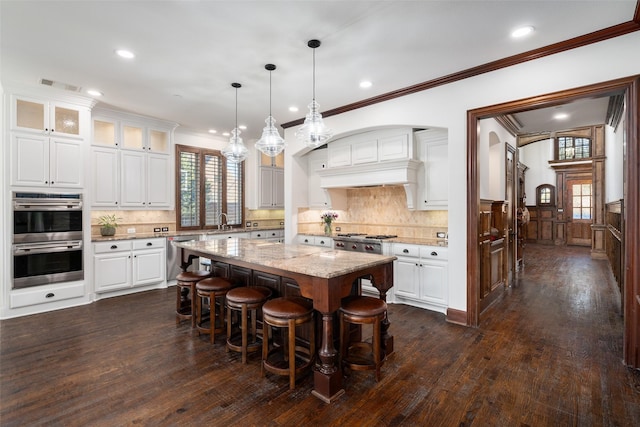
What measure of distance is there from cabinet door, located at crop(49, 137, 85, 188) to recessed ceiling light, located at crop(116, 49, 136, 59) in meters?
1.98

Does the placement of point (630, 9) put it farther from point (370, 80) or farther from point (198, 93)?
point (198, 93)

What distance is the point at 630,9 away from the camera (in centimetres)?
241

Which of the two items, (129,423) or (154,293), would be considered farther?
(154,293)

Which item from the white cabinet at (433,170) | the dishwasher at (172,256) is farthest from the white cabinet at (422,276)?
the dishwasher at (172,256)

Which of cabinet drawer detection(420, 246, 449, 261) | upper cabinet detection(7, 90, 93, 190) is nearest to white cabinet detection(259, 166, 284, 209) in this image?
upper cabinet detection(7, 90, 93, 190)

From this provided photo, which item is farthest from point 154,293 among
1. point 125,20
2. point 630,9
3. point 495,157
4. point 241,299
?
point 630,9

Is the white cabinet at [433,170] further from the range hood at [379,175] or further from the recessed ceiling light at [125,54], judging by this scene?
the recessed ceiling light at [125,54]

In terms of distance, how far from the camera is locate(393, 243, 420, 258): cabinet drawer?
4191 millimetres

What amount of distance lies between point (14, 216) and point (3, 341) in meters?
1.60

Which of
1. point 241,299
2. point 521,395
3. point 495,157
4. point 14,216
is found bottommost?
point 521,395

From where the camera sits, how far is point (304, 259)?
275cm

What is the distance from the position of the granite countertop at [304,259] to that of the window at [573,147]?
37.0ft

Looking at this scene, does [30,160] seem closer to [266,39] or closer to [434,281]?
[266,39]

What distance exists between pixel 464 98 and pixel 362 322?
9.34ft
